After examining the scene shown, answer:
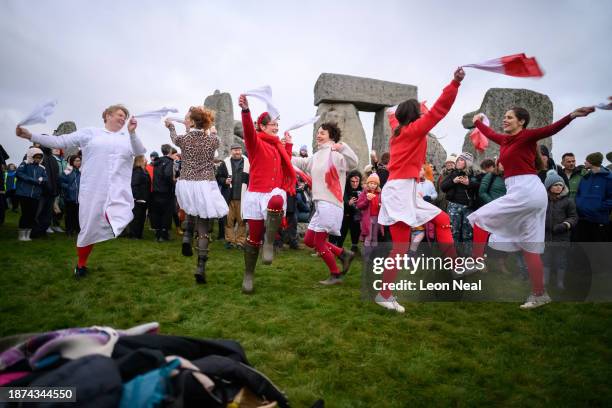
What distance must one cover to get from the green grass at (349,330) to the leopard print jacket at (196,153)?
1407 mm

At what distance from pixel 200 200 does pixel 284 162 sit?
46.6 inches

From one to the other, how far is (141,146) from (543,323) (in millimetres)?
5015

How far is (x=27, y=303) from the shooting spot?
408 cm

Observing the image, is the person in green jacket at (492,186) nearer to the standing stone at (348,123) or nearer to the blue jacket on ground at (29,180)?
the standing stone at (348,123)

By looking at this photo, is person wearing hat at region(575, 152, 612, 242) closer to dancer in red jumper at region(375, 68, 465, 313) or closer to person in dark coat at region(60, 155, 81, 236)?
dancer in red jumper at region(375, 68, 465, 313)

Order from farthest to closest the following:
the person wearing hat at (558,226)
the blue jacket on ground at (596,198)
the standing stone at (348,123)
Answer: the standing stone at (348,123) < the blue jacket on ground at (596,198) < the person wearing hat at (558,226)

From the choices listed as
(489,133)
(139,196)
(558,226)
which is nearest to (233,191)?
(139,196)

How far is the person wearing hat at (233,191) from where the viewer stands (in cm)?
863

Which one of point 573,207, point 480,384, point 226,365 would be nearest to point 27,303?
point 226,365

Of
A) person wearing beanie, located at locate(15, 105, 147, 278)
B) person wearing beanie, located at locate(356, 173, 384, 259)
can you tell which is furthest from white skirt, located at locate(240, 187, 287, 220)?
person wearing beanie, located at locate(356, 173, 384, 259)

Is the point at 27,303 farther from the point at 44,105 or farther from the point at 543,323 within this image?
the point at 543,323

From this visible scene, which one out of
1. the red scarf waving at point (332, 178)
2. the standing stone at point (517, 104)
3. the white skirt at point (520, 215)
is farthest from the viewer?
the standing stone at point (517, 104)

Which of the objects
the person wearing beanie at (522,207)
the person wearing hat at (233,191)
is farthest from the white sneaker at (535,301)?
the person wearing hat at (233,191)

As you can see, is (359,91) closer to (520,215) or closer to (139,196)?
(139,196)
